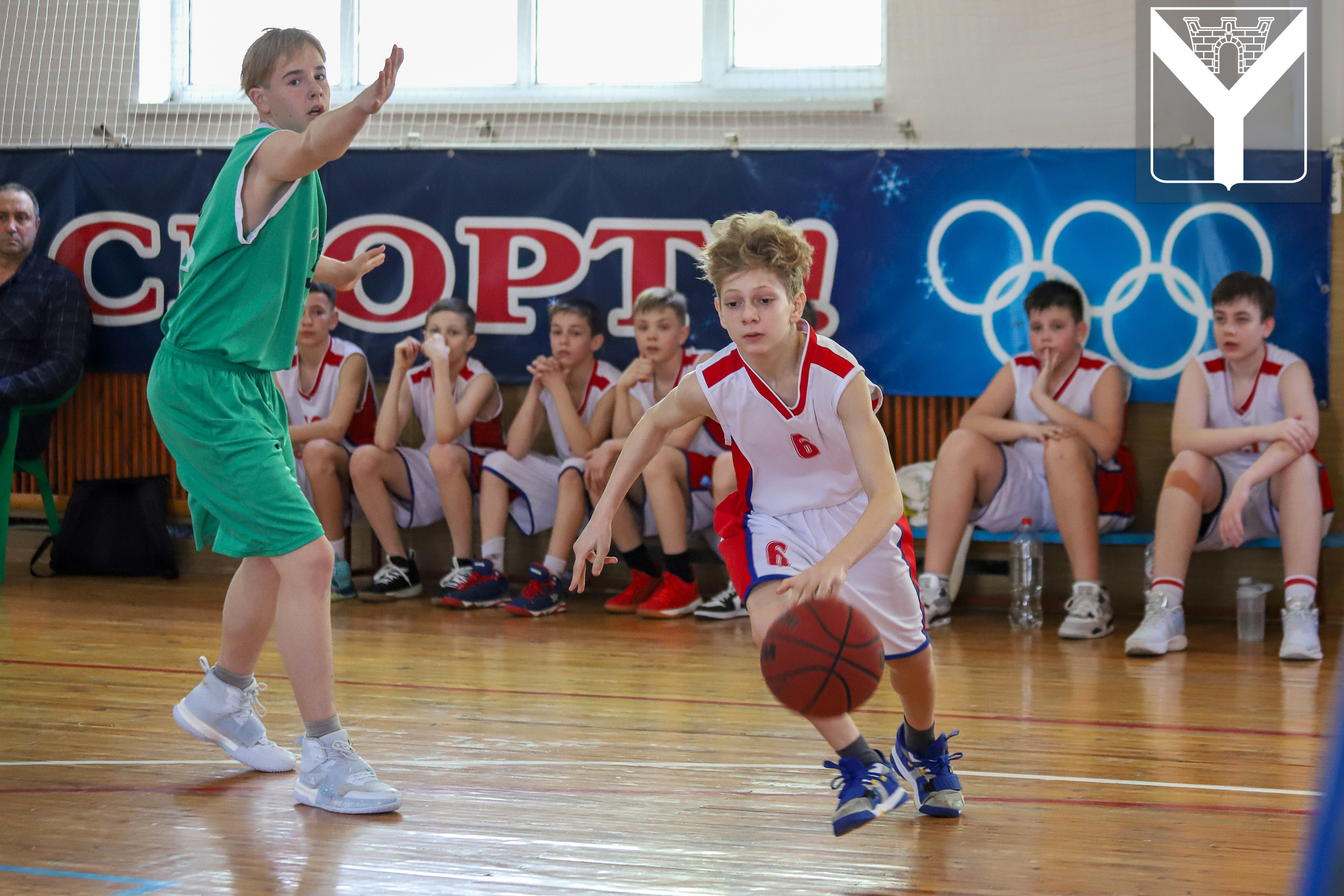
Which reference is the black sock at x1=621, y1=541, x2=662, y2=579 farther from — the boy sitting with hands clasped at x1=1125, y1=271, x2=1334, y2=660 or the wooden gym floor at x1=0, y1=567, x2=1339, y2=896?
the boy sitting with hands clasped at x1=1125, y1=271, x2=1334, y2=660

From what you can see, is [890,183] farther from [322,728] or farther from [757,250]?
[322,728]

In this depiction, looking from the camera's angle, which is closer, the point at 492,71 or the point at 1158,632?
the point at 1158,632

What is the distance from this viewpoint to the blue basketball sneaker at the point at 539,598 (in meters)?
5.30

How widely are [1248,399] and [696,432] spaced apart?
2184mm

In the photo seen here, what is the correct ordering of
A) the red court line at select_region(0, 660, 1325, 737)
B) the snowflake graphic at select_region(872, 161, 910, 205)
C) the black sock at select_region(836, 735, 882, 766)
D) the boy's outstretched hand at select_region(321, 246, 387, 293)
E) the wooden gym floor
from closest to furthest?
the wooden gym floor < the black sock at select_region(836, 735, 882, 766) < the boy's outstretched hand at select_region(321, 246, 387, 293) < the red court line at select_region(0, 660, 1325, 737) < the snowflake graphic at select_region(872, 161, 910, 205)

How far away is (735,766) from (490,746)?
623 millimetres

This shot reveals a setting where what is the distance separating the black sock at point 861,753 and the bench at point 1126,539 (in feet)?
9.00

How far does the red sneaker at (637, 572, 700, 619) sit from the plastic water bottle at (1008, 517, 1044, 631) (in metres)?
1.30

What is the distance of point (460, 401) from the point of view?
19.1 ft

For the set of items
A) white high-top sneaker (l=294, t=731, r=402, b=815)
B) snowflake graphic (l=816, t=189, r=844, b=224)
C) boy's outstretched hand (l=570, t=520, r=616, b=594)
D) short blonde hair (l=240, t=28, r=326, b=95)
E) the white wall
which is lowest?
white high-top sneaker (l=294, t=731, r=402, b=815)

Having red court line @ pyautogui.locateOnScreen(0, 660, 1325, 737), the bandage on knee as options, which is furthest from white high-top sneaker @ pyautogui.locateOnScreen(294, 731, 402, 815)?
the bandage on knee

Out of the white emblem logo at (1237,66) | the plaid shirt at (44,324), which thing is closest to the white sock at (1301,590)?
the white emblem logo at (1237,66)

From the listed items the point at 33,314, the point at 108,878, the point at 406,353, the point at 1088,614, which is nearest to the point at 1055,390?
the point at 1088,614

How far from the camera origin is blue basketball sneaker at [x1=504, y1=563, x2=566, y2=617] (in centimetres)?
530
